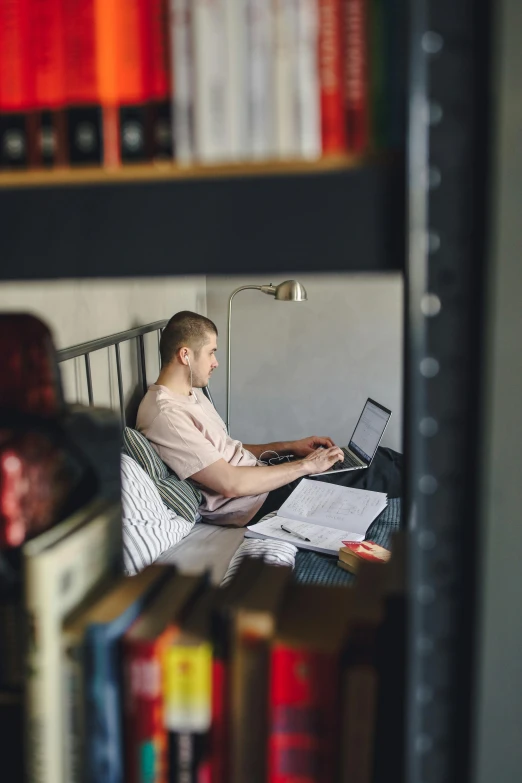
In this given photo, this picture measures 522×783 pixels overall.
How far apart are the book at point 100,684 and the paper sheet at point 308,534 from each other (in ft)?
4.44

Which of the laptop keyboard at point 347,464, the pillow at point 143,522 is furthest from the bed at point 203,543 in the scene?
the laptop keyboard at point 347,464

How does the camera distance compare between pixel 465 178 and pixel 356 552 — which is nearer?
pixel 465 178

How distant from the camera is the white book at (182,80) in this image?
559 millimetres

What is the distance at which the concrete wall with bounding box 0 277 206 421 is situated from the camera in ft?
6.99

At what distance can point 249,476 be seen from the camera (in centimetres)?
254

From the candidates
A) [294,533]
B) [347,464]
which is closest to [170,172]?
[294,533]

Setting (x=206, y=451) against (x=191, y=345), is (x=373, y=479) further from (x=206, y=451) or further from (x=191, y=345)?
(x=191, y=345)

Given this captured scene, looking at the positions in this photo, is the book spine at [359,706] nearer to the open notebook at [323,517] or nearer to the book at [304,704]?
the book at [304,704]

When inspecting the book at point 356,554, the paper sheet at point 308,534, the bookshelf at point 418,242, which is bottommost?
the paper sheet at point 308,534

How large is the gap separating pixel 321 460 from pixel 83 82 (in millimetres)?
2389

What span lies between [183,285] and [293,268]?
11.7 ft

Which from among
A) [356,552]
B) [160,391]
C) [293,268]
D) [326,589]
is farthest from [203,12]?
[160,391]

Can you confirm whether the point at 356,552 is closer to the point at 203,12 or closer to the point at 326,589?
the point at 326,589

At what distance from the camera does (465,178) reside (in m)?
0.50
